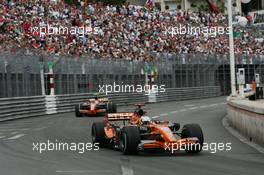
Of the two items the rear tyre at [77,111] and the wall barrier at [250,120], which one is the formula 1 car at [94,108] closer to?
the rear tyre at [77,111]

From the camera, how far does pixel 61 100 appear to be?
33.7 m

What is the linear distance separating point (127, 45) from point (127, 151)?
95.4ft

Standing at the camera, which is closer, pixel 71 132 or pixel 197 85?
pixel 71 132

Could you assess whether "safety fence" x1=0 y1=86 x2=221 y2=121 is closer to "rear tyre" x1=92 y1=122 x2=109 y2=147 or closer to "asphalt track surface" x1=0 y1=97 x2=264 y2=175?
"asphalt track surface" x1=0 y1=97 x2=264 y2=175

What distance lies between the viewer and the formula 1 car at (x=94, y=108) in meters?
29.0

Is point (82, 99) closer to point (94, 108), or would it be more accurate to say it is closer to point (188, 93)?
point (94, 108)

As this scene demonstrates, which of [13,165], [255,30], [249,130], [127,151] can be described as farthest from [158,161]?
[255,30]

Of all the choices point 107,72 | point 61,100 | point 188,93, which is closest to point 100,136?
point 61,100

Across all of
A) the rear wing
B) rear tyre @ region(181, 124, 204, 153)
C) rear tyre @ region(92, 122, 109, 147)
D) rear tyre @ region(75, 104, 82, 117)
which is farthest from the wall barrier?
rear tyre @ region(75, 104, 82, 117)

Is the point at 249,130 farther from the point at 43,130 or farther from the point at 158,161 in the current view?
the point at 43,130

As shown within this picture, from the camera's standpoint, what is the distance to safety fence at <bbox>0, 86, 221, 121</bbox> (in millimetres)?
28078

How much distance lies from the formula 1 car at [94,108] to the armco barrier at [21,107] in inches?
89.3

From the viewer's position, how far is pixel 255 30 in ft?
192

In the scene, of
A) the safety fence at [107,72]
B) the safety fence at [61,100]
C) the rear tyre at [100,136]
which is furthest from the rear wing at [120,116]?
the safety fence at [107,72]
